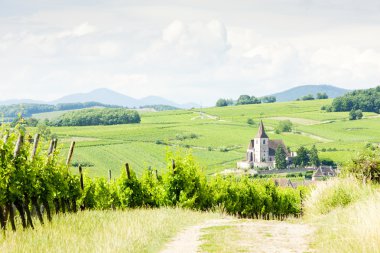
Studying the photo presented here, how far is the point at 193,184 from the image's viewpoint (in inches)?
1050

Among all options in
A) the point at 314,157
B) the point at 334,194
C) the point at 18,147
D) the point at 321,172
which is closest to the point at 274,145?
the point at 314,157

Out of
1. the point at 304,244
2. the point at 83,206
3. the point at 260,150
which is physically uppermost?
the point at 304,244

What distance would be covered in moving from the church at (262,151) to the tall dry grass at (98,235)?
394ft

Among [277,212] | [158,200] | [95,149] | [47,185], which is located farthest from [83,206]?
[95,149]

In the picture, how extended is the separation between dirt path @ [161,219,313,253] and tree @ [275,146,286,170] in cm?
12798

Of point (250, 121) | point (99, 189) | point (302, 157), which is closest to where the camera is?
point (99, 189)

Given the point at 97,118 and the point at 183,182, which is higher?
the point at 183,182

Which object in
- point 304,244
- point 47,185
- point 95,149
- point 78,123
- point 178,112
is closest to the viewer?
point 304,244

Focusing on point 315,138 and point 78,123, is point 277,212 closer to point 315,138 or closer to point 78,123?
point 315,138

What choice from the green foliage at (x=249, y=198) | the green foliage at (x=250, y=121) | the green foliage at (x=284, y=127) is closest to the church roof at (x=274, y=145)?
the green foliage at (x=284, y=127)

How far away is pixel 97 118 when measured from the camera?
16575cm

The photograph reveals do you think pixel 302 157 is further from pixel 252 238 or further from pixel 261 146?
pixel 252 238

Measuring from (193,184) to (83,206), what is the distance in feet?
19.0

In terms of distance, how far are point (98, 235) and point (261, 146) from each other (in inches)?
5369
